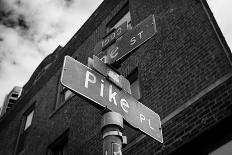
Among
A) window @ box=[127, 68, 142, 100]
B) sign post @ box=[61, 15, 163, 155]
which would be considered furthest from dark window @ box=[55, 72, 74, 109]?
sign post @ box=[61, 15, 163, 155]

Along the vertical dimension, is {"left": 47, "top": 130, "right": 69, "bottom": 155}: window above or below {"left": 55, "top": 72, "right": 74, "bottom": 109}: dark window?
below

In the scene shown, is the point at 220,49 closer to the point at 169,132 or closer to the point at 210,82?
the point at 210,82

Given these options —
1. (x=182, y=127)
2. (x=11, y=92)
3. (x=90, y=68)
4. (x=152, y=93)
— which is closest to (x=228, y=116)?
(x=182, y=127)

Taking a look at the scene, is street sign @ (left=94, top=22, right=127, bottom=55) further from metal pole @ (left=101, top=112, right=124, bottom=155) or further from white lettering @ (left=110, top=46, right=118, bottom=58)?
metal pole @ (left=101, top=112, right=124, bottom=155)

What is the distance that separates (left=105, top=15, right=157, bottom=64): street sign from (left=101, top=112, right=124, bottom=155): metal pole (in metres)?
1.07

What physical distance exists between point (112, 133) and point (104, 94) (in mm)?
577

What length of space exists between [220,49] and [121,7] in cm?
Result: 670

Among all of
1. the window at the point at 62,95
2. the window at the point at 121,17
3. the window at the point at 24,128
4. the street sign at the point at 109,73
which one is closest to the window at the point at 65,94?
the window at the point at 62,95

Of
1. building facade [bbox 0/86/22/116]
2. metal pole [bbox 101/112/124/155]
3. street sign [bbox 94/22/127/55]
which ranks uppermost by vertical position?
building facade [bbox 0/86/22/116]

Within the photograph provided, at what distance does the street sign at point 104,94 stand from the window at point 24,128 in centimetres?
1133

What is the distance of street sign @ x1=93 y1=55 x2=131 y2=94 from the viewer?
4.20 metres

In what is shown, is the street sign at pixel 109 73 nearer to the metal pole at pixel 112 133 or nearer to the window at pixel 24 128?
the metal pole at pixel 112 133

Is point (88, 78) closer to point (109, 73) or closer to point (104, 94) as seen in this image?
point (104, 94)

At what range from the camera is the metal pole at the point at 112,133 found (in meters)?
3.32
